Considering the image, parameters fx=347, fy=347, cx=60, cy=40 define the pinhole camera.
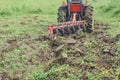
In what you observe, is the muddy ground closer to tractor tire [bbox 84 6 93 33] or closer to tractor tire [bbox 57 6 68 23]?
tractor tire [bbox 84 6 93 33]

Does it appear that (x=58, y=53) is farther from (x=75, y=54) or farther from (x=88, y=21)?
(x=88, y=21)

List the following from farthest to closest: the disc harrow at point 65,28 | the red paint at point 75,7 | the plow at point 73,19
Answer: the red paint at point 75,7, the plow at point 73,19, the disc harrow at point 65,28

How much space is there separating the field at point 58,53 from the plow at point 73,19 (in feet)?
1.04

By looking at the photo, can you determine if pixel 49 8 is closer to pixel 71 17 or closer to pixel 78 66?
pixel 71 17

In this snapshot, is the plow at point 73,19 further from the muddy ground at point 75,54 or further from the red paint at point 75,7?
the muddy ground at point 75,54

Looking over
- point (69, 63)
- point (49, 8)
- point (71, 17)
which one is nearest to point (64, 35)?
point (71, 17)

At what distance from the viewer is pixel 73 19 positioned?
40.1 ft

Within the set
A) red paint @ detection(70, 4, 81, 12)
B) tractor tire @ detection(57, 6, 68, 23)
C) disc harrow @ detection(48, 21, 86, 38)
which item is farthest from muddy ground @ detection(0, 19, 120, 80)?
red paint @ detection(70, 4, 81, 12)

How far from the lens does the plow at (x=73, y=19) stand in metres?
11.4

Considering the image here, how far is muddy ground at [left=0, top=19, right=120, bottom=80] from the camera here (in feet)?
25.8

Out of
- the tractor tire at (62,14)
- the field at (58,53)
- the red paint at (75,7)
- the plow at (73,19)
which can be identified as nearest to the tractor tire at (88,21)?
the plow at (73,19)

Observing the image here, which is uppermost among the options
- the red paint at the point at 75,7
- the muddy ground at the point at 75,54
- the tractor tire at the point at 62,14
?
the red paint at the point at 75,7

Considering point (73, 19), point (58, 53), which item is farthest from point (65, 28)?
point (58, 53)

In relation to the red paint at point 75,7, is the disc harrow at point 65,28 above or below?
below
